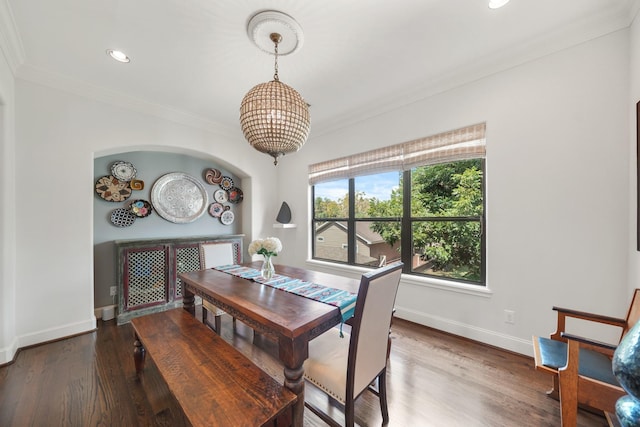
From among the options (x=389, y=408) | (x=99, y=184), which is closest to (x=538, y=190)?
(x=389, y=408)

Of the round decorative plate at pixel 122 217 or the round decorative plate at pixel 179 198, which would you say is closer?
the round decorative plate at pixel 122 217

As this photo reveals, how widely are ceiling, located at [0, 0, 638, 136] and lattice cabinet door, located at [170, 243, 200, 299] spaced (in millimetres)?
1956

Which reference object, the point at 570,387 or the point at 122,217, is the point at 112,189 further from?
the point at 570,387

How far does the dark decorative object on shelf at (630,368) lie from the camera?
328mm

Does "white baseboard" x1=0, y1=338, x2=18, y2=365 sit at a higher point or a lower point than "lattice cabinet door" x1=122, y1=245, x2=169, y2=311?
lower

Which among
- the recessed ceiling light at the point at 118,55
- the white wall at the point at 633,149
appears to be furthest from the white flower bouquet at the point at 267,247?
the white wall at the point at 633,149

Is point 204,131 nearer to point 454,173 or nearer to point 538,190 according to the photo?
point 454,173

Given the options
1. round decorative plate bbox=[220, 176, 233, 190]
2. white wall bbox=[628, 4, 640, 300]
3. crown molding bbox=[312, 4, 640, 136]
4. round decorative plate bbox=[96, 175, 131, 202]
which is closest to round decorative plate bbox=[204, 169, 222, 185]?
round decorative plate bbox=[220, 176, 233, 190]

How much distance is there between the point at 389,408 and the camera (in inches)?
63.6

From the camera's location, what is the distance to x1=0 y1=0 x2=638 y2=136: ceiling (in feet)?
5.65

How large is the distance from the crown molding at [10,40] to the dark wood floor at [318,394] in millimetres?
2663

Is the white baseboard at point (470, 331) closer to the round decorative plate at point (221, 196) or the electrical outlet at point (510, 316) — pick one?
the electrical outlet at point (510, 316)

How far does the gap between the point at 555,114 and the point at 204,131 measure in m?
4.08

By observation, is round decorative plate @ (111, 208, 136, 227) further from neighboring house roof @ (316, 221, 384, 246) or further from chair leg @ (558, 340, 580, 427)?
chair leg @ (558, 340, 580, 427)
